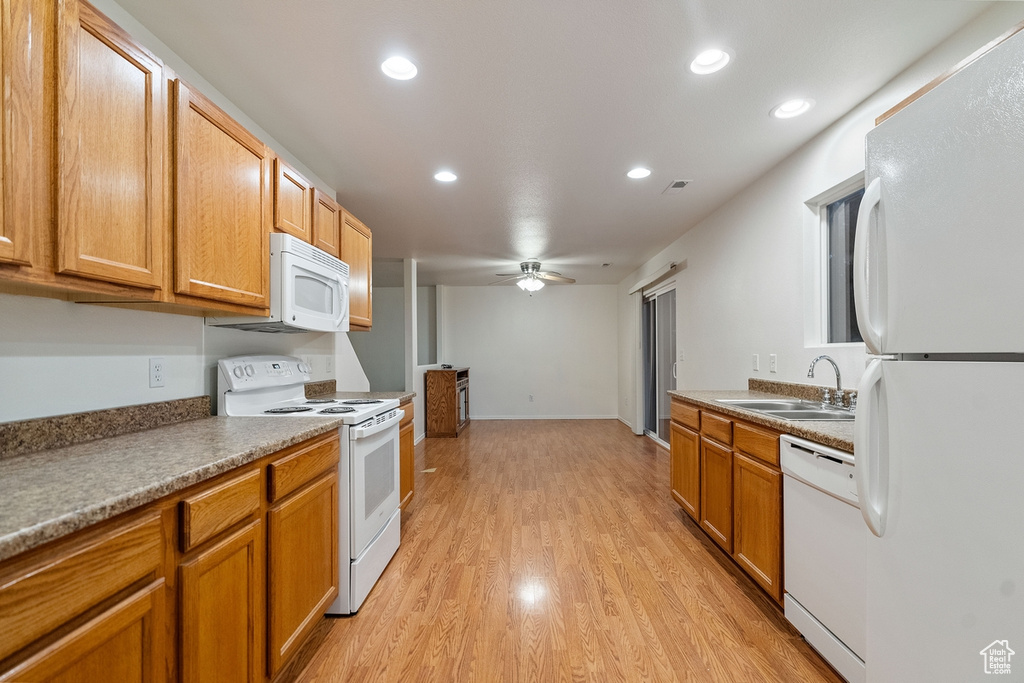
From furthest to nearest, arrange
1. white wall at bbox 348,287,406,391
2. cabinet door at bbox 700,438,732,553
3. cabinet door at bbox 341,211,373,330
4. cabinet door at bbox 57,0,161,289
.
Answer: white wall at bbox 348,287,406,391
cabinet door at bbox 341,211,373,330
cabinet door at bbox 700,438,732,553
cabinet door at bbox 57,0,161,289

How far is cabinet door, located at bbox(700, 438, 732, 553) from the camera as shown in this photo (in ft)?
7.43

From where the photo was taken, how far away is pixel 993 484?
0.77 meters

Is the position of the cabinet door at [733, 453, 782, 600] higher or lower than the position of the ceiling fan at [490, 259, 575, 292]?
lower

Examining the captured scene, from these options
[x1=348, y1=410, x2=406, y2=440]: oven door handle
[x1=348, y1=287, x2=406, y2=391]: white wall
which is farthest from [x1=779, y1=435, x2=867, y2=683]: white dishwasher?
[x1=348, y1=287, x2=406, y2=391]: white wall

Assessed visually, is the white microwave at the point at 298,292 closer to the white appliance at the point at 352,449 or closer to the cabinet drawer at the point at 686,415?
the white appliance at the point at 352,449

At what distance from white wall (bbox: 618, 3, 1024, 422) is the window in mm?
90

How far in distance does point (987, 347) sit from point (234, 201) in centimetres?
237

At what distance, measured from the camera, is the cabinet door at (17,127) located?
37.6 inches

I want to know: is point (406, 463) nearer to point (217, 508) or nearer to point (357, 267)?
point (357, 267)

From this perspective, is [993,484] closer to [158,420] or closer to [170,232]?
[170,232]

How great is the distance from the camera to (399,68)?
1779 mm

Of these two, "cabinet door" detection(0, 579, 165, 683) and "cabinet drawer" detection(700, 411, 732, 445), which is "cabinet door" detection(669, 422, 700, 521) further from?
"cabinet door" detection(0, 579, 165, 683)

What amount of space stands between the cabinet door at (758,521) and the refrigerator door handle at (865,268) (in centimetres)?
102

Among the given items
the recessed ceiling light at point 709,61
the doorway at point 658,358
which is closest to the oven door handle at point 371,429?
the recessed ceiling light at point 709,61
